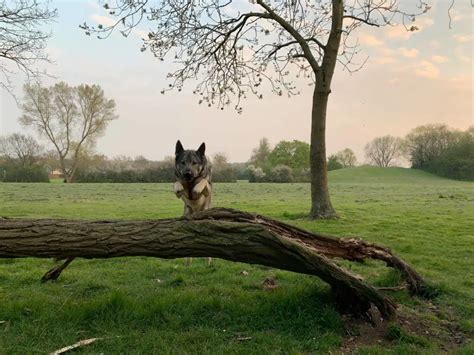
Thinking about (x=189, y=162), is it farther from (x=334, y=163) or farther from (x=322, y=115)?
(x=334, y=163)

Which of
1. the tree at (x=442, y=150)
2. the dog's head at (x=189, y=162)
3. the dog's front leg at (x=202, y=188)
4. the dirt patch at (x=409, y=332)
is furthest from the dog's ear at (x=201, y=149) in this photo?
the tree at (x=442, y=150)

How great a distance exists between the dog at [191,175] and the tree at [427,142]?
8060cm

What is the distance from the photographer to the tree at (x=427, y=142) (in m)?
79.0

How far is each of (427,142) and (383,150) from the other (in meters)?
14.5

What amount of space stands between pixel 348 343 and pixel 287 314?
0.92 m

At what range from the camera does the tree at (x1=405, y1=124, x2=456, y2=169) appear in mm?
79000

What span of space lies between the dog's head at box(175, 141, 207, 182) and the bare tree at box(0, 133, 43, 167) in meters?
61.2

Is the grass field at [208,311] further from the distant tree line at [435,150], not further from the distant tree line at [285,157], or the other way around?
the distant tree line at [435,150]

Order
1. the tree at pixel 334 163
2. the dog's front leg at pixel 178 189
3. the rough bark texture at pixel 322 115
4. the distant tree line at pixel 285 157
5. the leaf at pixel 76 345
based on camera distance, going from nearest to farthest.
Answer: the leaf at pixel 76 345 < the dog's front leg at pixel 178 189 < the rough bark texture at pixel 322 115 < the distant tree line at pixel 285 157 < the tree at pixel 334 163

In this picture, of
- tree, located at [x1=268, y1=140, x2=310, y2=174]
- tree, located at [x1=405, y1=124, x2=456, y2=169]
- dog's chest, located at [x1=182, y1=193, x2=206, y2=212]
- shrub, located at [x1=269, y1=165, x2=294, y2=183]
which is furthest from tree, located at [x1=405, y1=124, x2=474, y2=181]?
dog's chest, located at [x1=182, y1=193, x2=206, y2=212]

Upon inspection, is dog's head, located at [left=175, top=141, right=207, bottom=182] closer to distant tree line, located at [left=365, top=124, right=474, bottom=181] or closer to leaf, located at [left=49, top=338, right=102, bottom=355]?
leaf, located at [left=49, top=338, right=102, bottom=355]

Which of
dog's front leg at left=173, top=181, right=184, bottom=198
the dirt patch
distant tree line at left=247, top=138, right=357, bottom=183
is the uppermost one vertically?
distant tree line at left=247, top=138, right=357, bottom=183

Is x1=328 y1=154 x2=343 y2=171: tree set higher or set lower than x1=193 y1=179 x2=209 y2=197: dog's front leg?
higher

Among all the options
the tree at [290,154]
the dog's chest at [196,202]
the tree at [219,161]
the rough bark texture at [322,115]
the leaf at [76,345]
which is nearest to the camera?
the leaf at [76,345]
